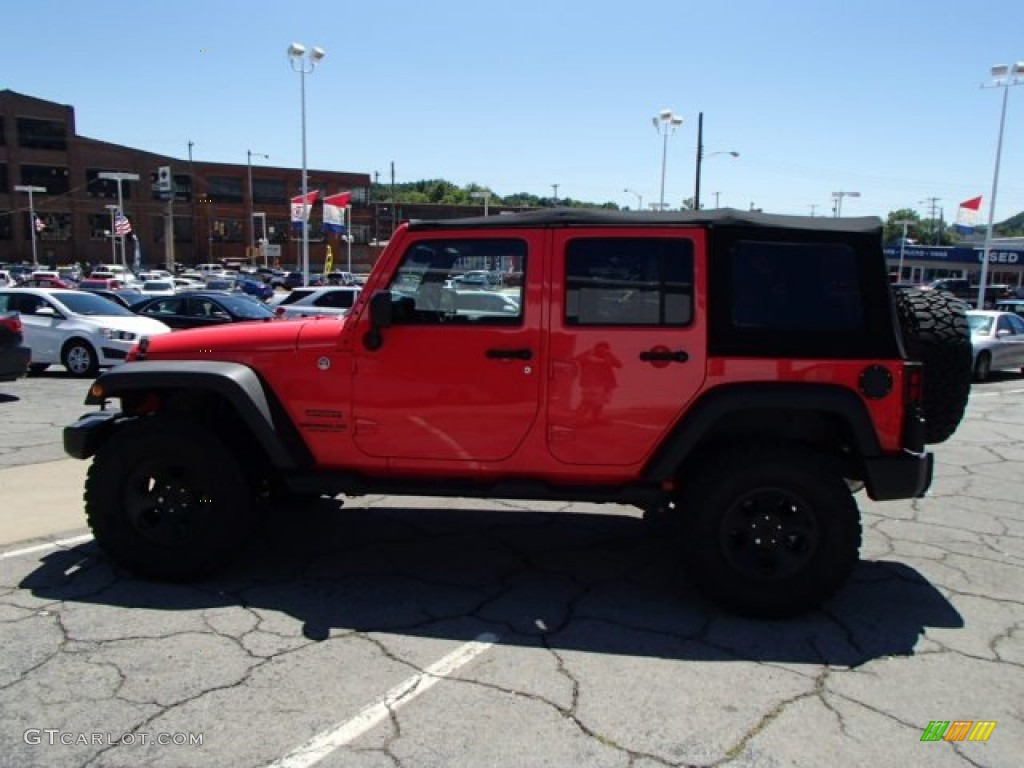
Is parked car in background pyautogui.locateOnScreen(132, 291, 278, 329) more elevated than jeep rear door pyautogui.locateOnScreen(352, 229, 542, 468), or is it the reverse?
jeep rear door pyautogui.locateOnScreen(352, 229, 542, 468)

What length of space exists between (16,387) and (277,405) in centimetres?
976

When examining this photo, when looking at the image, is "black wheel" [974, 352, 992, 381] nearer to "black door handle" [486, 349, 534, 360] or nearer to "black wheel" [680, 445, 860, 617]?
"black wheel" [680, 445, 860, 617]

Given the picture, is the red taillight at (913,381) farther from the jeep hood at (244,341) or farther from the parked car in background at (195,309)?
the parked car in background at (195,309)

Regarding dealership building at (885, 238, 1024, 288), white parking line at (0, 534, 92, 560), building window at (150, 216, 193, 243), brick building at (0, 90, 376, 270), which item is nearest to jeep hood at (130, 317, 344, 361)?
white parking line at (0, 534, 92, 560)

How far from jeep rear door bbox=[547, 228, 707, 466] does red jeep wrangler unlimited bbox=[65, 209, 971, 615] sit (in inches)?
0.4

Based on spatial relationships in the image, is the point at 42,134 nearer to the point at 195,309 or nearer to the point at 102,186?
the point at 102,186

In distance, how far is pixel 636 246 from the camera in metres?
3.85

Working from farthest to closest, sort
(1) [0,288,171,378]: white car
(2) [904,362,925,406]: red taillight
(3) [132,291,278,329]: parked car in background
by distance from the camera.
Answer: (3) [132,291,278,329]: parked car in background → (1) [0,288,171,378]: white car → (2) [904,362,925,406]: red taillight

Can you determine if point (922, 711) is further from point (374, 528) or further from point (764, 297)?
point (374, 528)

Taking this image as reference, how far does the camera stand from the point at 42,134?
7188 cm

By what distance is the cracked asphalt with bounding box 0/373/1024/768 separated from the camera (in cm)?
277

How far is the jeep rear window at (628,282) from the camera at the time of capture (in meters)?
3.81

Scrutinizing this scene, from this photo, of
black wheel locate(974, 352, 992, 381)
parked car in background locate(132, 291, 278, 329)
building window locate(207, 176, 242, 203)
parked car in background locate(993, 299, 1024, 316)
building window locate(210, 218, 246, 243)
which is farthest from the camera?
building window locate(210, 218, 246, 243)

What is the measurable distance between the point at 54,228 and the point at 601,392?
8482cm
